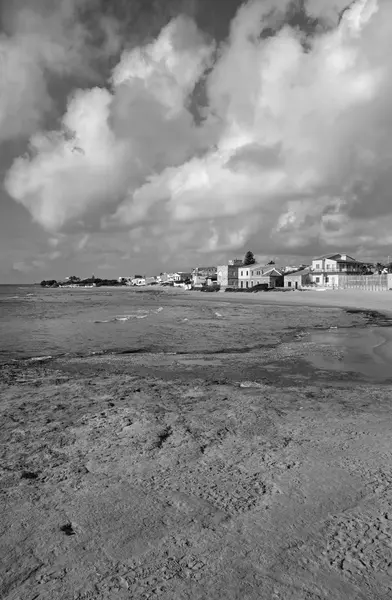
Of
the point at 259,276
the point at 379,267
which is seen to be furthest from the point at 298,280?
the point at 379,267

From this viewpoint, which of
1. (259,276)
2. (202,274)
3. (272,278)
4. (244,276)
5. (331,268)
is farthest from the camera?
(202,274)

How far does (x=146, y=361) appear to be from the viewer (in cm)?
1359

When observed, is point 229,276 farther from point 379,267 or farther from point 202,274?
point 379,267

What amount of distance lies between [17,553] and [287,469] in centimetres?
307

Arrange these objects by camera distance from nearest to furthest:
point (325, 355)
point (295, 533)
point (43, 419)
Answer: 1. point (295, 533)
2. point (43, 419)
3. point (325, 355)

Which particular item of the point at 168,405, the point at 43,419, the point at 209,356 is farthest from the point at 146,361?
the point at 43,419

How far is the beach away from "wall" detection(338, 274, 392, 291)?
237 feet

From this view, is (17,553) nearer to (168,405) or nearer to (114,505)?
(114,505)

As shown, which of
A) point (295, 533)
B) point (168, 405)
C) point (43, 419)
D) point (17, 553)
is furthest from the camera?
point (168, 405)

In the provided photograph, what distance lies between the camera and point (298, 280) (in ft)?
358

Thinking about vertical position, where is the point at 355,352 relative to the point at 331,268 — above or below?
below

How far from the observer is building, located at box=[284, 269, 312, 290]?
353 feet

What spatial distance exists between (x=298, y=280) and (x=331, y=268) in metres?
9.34

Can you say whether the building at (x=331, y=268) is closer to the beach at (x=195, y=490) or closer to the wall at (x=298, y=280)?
the wall at (x=298, y=280)
